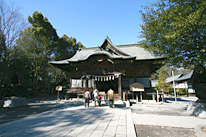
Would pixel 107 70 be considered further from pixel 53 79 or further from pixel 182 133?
pixel 53 79

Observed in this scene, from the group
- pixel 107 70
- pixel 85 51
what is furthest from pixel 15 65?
pixel 107 70

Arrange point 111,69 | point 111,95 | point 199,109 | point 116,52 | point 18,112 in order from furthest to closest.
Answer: point 116,52, point 111,69, point 111,95, point 18,112, point 199,109

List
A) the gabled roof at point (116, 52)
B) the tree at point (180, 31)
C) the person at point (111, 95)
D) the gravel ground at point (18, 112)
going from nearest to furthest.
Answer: the tree at point (180, 31)
the gravel ground at point (18, 112)
the person at point (111, 95)
the gabled roof at point (116, 52)

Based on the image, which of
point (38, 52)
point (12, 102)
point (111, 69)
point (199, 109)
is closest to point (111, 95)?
point (111, 69)

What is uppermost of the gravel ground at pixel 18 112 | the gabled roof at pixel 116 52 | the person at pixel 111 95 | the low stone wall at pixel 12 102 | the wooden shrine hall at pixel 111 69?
the gabled roof at pixel 116 52

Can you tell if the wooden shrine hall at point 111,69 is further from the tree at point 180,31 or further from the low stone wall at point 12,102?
the low stone wall at point 12,102

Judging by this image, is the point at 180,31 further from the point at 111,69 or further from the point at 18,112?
the point at 18,112

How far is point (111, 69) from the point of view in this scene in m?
12.8

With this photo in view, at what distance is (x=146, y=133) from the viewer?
166 inches

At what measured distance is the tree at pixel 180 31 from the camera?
5.21 meters

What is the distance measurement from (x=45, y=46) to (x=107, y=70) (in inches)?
663

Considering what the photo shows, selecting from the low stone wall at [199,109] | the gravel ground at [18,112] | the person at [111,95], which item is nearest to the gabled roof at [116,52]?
the person at [111,95]

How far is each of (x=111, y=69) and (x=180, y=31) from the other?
829 centimetres

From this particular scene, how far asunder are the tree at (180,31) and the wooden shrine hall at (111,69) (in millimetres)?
4690
